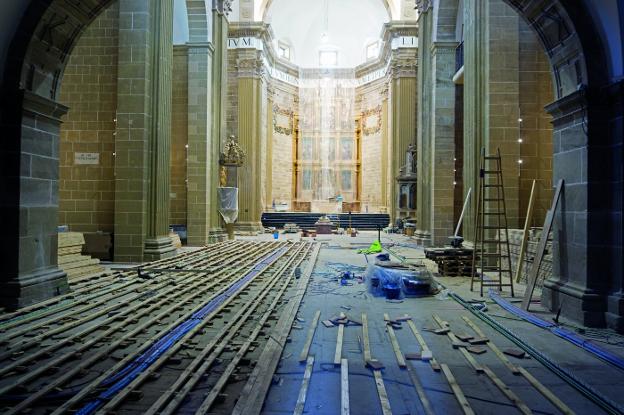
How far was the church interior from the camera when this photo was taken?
347cm

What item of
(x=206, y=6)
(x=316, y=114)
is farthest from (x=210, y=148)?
(x=316, y=114)

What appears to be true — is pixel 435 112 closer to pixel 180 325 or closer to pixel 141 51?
pixel 141 51

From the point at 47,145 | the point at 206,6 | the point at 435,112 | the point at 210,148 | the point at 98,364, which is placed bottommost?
the point at 98,364

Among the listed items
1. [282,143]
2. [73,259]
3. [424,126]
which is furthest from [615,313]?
[282,143]

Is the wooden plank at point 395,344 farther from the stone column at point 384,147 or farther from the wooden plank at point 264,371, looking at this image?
the stone column at point 384,147

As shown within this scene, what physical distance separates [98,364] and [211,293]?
3084mm

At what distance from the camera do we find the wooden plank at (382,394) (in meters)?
2.94

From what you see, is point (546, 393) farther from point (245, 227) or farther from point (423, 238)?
point (245, 227)

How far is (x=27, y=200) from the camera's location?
5988 mm

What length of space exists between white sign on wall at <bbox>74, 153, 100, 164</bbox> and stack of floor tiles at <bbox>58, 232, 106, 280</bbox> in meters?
2.53

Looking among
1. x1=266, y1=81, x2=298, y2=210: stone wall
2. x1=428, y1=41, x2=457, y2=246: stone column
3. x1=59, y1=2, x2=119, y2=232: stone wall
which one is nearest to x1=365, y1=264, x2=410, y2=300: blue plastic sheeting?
x1=59, y1=2, x2=119, y2=232: stone wall

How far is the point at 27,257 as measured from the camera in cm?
597

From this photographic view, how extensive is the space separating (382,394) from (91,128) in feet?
31.7

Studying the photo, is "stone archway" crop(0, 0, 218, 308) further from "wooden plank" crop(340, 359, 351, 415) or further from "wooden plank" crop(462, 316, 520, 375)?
"wooden plank" crop(462, 316, 520, 375)
